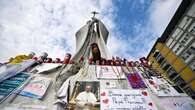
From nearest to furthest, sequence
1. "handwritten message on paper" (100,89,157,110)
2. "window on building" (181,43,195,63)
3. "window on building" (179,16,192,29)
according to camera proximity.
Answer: "handwritten message on paper" (100,89,157,110), "window on building" (181,43,195,63), "window on building" (179,16,192,29)

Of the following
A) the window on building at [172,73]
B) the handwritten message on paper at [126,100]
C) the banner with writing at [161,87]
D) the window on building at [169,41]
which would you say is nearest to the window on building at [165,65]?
the window on building at [172,73]

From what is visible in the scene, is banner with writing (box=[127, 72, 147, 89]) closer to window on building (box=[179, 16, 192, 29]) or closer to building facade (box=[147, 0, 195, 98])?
building facade (box=[147, 0, 195, 98])

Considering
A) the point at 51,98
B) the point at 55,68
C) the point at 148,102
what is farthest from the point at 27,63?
the point at 148,102

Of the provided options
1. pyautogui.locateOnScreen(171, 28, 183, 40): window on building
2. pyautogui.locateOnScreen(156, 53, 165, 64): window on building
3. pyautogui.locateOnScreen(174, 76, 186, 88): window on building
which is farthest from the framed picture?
pyautogui.locateOnScreen(156, 53, 165, 64): window on building

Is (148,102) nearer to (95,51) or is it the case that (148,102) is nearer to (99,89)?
(99,89)

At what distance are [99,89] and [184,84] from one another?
11765 millimetres

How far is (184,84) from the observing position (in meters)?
13.6

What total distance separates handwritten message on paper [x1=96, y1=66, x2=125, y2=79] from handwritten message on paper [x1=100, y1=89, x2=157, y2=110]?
57cm

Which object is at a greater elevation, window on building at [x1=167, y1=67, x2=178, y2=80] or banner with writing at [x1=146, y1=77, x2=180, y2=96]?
window on building at [x1=167, y1=67, x2=178, y2=80]

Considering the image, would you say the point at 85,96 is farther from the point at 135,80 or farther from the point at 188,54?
the point at 188,54

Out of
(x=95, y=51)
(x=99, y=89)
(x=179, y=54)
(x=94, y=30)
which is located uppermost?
(x=179, y=54)

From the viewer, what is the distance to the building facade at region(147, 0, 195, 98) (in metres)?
13.2

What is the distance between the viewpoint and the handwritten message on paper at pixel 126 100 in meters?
3.17

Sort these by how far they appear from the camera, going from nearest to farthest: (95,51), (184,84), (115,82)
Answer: (115,82), (95,51), (184,84)
